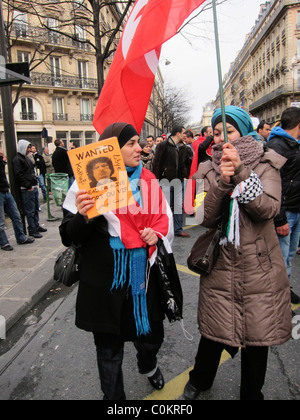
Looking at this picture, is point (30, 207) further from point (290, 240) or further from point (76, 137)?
point (76, 137)

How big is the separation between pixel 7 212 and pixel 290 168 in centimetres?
482

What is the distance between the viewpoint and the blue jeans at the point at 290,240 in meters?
3.29

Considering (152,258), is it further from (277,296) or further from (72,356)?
(72,356)

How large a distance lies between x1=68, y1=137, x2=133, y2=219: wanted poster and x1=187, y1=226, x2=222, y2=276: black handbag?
0.58 metres

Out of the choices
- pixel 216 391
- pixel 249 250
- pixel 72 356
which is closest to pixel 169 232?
pixel 249 250

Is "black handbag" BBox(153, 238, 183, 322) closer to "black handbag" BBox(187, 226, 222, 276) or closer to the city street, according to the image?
"black handbag" BBox(187, 226, 222, 276)

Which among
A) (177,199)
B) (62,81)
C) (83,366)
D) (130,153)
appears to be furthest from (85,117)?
(130,153)

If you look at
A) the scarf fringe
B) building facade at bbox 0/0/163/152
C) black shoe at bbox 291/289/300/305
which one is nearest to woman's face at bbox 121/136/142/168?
the scarf fringe

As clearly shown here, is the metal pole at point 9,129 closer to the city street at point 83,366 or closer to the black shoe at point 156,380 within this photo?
the city street at point 83,366

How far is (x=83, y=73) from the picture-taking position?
3247 centimetres

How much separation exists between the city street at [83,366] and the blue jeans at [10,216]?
2585 mm

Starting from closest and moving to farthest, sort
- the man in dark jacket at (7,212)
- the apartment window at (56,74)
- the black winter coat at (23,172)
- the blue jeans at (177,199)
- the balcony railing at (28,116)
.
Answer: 1. the man in dark jacket at (7,212)
2. the black winter coat at (23,172)
3. the blue jeans at (177,199)
4. the balcony railing at (28,116)
5. the apartment window at (56,74)

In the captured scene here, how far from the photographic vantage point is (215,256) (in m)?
1.83

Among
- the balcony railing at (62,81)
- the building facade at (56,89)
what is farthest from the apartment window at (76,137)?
the balcony railing at (62,81)
